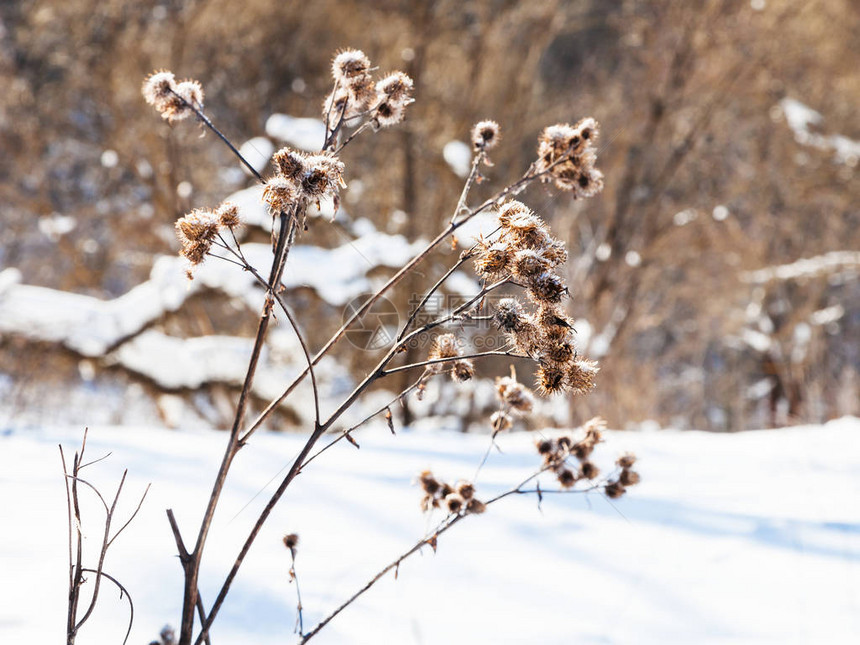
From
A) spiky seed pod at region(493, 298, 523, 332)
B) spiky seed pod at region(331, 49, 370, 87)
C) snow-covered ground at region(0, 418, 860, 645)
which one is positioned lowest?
snow-covered ground at region(0, 418, 860, 645)

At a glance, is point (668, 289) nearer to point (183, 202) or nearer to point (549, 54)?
point (549, 54)

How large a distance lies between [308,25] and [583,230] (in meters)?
5.04

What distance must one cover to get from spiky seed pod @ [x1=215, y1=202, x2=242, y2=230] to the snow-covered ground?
0.58m

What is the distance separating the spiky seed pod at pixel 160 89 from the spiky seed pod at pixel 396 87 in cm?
37

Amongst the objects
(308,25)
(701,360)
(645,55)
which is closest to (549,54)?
(645,55)

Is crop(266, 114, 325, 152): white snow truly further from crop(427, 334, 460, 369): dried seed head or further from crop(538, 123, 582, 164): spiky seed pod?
crop(427, 334, 460, 369): dried seed head

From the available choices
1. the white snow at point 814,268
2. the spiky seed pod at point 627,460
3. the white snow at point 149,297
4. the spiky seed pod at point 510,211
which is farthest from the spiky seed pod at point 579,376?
the white snow at point 814,268

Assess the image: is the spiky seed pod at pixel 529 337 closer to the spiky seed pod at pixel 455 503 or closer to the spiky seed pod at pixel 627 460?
the spiky seed pod at pixel 455 503

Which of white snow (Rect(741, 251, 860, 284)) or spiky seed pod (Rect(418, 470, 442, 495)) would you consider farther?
white snow (Rect(741, 251, 860, 284))

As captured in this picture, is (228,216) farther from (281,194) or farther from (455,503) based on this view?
(455,503)

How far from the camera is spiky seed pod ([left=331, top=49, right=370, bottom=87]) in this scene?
1.12m

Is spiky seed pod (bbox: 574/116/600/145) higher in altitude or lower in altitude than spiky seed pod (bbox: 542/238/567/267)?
higher

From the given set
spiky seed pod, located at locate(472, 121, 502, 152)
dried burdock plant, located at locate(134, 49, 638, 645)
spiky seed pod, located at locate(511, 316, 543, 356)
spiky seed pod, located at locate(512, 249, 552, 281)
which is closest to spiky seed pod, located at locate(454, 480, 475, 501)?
dried burdock plant, located at locate(134, 49, 638, 645)

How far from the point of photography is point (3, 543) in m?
1.27
